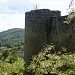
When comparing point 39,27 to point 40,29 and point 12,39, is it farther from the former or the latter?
point 12,39

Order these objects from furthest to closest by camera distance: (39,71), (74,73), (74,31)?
1. (74,31)
2. (39,71)
3. (74,73)

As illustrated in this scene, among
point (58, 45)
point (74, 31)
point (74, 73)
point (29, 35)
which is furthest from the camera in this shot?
point (29, 35)

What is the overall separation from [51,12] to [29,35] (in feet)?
4.53

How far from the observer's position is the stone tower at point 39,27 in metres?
14.5

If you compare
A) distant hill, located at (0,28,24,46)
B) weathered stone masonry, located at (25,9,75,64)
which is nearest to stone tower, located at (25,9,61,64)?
weathered stone masonry, located at (25,9,75,64)

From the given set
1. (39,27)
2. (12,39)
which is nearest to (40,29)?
(39,27)

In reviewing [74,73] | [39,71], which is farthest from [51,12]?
[74,73]

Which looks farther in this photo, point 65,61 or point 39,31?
point 39,31

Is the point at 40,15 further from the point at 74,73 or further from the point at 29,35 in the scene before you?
the point at 74,73

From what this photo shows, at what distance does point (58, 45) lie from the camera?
13.9 meters

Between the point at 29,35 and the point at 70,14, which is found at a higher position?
the point at 70,14

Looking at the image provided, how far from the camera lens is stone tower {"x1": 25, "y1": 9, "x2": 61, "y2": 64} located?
14.5 meters

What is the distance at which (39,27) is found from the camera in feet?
48.1

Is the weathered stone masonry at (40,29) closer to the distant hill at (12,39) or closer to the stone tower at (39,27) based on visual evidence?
the stone tower at (39,27)
